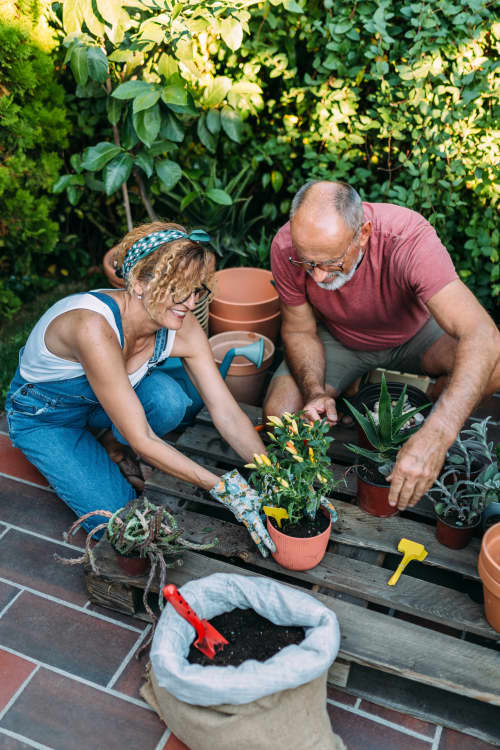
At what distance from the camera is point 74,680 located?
1882 millimetres

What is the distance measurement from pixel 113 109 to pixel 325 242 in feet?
5.42

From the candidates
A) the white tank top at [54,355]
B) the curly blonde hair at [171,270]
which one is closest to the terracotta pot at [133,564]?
the white tank top at [54,355]

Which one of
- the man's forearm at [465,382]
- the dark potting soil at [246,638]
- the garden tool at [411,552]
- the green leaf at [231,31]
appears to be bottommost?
the garden tool at [411,552]

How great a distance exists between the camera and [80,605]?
6.93ft

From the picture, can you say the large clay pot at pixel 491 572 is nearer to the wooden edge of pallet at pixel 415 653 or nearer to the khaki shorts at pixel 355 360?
the wooden edge of pallet at pixel 415 653

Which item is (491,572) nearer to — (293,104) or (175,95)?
(175,95)

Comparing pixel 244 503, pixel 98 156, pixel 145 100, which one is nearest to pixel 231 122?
pixel 145 100

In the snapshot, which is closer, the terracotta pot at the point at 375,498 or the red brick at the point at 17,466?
the terracotta pot at the point at 375,498

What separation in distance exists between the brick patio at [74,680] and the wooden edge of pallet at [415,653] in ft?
0.72

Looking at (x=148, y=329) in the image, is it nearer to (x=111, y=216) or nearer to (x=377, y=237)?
(x=377, y=237)

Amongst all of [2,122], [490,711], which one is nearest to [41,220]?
[2,122]

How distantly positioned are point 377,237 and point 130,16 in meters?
1.73

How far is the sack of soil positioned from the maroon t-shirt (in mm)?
1241

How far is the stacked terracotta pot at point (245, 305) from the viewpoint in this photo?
10.5 feet
